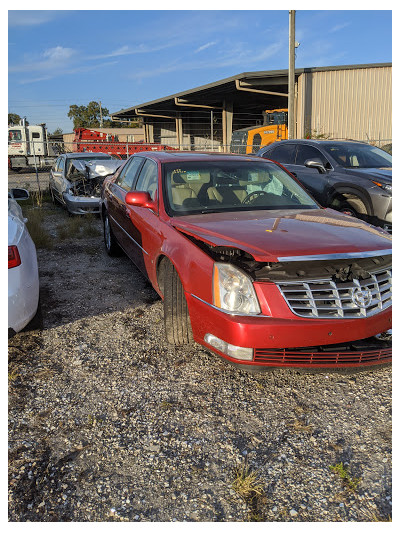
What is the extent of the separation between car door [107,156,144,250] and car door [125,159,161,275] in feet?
0.55

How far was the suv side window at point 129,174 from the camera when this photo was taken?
529cm

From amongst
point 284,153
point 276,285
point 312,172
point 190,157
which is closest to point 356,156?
point 312,172

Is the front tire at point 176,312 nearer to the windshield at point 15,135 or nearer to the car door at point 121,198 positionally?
the car door at point 121,198

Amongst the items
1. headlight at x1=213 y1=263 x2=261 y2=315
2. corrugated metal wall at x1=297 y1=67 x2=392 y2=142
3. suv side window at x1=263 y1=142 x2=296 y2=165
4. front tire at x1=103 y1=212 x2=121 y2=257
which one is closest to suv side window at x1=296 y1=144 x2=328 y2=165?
suv side window at x1=263 y1=142 x2=296 y2=165

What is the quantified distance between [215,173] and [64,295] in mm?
2257

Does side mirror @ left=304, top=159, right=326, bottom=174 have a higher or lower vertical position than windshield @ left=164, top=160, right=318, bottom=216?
higher

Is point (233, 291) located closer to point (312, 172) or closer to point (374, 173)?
point (374, 173)

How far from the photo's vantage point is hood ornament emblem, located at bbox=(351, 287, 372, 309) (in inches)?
110

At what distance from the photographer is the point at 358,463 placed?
2336 mm

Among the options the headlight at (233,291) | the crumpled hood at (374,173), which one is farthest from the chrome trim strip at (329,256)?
the crumpled hood at (374,173)

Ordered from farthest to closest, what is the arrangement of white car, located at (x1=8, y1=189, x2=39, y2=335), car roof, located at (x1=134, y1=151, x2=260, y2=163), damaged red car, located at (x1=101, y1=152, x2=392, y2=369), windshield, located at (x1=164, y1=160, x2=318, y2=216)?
car roof, located at (x1=134, y1=151, x2=260, y2=163)
windshield, located at (x1=164, y1=160, x2=318, y2=216)
white car, located at (x1=8, y1=189, x2=39, y2=335)
damaged red car, located at (x1=101, y1=152, x2=392, y2=369)

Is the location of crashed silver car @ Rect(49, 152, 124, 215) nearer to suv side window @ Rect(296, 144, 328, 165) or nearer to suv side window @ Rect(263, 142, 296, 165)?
suv side window @ Rect(263, 142, 296, 165)

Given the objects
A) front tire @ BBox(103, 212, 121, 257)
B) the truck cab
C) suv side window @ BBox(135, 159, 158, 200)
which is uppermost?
the truck cab

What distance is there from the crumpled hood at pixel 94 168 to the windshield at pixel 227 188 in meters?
6.28
